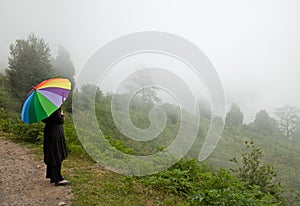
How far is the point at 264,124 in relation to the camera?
48594 mm

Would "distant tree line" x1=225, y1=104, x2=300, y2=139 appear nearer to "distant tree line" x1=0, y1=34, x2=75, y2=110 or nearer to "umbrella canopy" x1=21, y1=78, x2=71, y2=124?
"distant tree line" x1=0, y1=34, x2=75, y2=110

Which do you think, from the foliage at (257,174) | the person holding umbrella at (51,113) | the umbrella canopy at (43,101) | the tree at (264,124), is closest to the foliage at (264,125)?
the tree at (264,124)

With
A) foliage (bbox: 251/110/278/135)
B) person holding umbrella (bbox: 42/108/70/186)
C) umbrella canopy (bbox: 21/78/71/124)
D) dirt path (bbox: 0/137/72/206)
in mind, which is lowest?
dirt path (bbox: 0/137/72/206)

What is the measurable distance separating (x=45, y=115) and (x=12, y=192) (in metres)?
1.90

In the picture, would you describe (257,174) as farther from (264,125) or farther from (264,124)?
(264,124)

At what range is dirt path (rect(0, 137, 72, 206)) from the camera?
4.22 meters

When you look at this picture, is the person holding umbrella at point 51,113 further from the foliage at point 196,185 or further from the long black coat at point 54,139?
the foliage at point 196,185

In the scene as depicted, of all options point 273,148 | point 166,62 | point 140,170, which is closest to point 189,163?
point 140,170

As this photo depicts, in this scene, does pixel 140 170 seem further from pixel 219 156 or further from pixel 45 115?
pixel 219 156

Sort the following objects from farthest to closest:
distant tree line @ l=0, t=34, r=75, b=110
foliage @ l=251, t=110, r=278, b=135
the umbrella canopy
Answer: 1. foliage @ l=251, t=110, r=278, b=135
2. distant tree line @ l=0, t=34, r=75, b=110
3. the umbrella canopy

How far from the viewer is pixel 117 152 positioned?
6434mm

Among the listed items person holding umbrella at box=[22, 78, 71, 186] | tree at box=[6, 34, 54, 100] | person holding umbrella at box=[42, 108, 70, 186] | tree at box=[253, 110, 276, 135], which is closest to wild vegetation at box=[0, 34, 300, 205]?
person holding umbrella at box=[22, 78, 71, 186]

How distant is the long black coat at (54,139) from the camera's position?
4.35 metres

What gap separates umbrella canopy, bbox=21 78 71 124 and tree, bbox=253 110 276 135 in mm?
47229
